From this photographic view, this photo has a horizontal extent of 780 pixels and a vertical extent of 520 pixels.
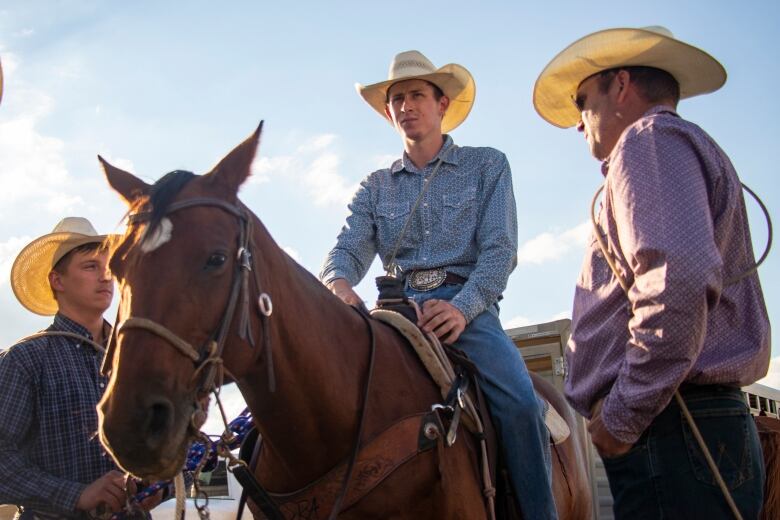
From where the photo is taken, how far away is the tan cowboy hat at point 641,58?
275 centimetres

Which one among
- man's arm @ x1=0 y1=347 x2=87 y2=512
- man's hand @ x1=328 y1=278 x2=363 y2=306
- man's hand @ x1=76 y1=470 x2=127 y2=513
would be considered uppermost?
man's hand @ x1=328 y1=278 x2=363 y2=306

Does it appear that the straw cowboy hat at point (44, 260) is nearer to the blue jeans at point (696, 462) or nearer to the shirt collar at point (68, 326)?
the shirt collar at point (68, 326)

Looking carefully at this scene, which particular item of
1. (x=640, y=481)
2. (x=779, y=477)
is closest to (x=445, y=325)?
(x=640, y=481)

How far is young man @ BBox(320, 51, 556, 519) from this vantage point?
138 inches

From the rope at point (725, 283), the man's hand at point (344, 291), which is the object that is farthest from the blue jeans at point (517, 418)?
the rope at point (725, 283)

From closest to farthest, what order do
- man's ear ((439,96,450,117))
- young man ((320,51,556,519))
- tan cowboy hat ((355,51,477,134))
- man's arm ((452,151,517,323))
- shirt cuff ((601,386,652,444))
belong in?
shirt cuff ((601,386,652,444)) → young man ((320,51,556,519)) → man's arm ((452,151,517,323)) → tan cowboy hat ((355,51,477,134)) → man's ear ((439,96,450,117))

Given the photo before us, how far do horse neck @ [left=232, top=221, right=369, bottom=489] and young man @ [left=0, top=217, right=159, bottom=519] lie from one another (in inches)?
37.4

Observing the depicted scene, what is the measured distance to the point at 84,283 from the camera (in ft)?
14.0

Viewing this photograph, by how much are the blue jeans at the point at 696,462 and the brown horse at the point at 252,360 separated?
37.6 inches

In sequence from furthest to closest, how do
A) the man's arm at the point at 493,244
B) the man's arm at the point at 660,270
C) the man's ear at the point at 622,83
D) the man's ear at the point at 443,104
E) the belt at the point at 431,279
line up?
the man's ear at the point at 443,104
the belt at the point at 431,279
the man's arm at the point at 493,244
the man's ear at the point at 622,83
the man's arm at the point at 660,270

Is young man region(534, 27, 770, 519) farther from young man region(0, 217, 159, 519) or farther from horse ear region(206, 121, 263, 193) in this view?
young man region(0, 217, 159, 519)

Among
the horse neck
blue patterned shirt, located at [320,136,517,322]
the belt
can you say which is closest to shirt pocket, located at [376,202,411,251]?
blue patterned shirt, located at [320,136,517,322]

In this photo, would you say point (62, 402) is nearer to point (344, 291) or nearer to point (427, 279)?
point (344, 291)

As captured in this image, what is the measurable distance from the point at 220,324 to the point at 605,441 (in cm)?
139
